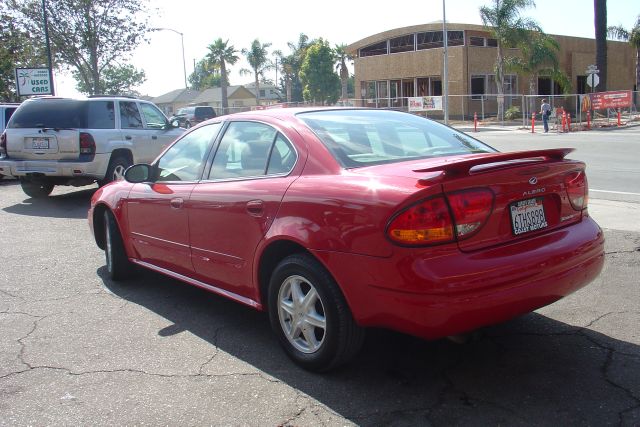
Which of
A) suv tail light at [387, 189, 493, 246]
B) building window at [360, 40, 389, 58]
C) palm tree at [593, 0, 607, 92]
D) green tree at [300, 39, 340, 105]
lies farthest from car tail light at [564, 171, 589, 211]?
green tree at [300, 39, 340, 105]

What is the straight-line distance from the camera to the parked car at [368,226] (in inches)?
124

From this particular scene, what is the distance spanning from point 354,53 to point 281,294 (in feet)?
158

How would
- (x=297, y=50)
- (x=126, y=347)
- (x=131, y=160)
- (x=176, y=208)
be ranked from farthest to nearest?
1. (x=297, y=50)
2. (x=131, y=160)
3. (x=176, y=208)
4. (x=126, y=347)

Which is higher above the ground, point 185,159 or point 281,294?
point 185,159

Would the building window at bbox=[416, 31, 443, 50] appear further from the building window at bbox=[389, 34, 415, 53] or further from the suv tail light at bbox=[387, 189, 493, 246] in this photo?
the suv tail light at bbox=[387, 189, 493, 246]

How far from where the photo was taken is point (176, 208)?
4.72 meters

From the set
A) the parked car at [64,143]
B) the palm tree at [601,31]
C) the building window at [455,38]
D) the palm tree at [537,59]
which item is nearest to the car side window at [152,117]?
the parked car at [64,143]

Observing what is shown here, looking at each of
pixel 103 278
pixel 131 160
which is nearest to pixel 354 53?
pixel 131 160

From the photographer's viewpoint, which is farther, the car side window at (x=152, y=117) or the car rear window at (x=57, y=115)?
the car side window at (x=152, y=117)

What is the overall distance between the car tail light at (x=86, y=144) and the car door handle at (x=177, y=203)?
22.3 feet

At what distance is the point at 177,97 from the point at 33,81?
67408 mm

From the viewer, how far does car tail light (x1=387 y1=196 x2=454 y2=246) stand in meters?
3.13

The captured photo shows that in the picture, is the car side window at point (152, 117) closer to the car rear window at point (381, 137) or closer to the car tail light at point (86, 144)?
the car tail light at point (86, 144)

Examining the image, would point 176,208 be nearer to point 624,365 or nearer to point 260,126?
point 260,126
